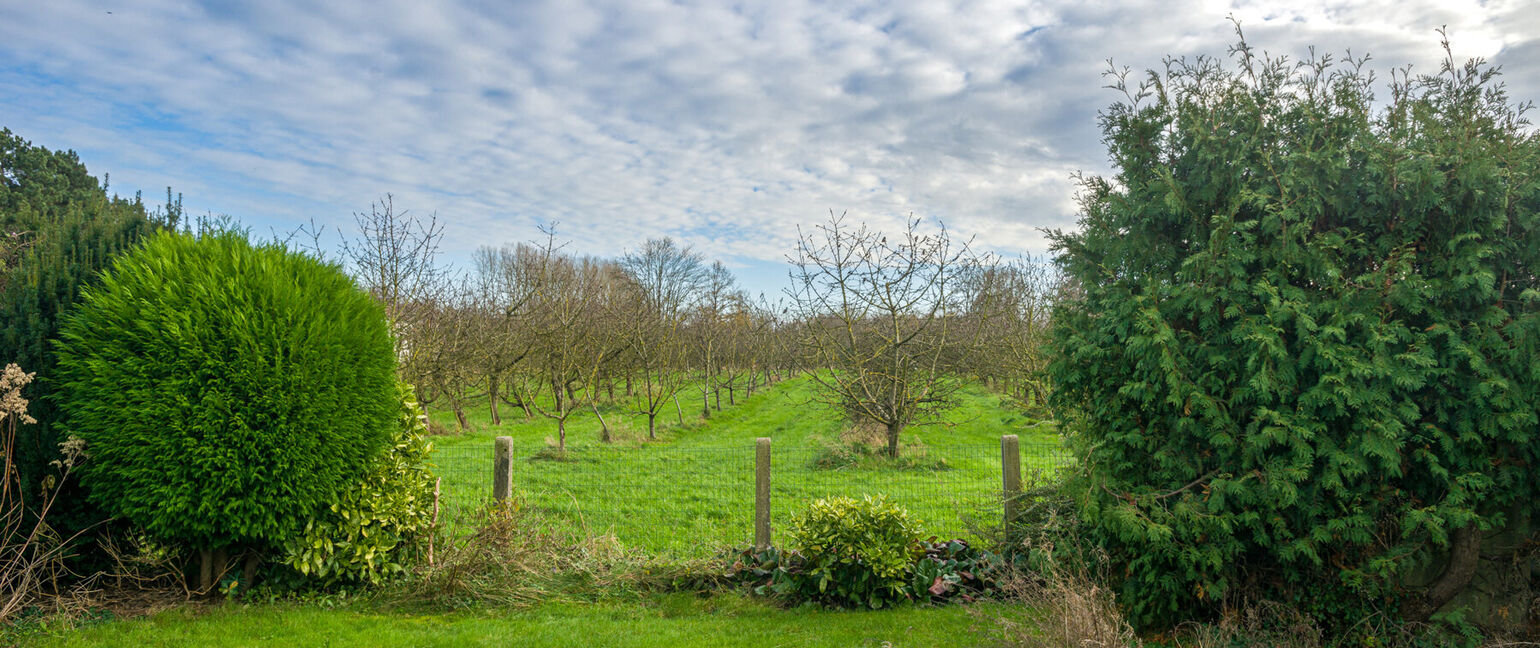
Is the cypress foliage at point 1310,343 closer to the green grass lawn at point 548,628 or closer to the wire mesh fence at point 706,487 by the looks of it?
the green grass lawn at point 548,628

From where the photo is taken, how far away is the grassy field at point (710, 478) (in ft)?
26.9

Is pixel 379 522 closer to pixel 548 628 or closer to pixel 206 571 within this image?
pixel 206 571

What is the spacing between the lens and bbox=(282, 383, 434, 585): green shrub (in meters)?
5.49

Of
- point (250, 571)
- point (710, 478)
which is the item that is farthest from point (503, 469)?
point (710, 478)

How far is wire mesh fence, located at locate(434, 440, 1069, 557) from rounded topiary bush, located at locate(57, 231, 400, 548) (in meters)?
2.35

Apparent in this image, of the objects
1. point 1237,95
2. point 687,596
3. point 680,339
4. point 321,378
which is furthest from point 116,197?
point 680,339

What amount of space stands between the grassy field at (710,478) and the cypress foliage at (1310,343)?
99.7 inches

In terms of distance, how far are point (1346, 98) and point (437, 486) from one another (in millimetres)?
7157

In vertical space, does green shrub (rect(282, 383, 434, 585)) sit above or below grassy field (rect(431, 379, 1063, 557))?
above

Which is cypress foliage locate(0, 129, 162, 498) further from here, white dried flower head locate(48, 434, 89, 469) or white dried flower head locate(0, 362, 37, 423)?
white dried flower head locate(0, 362, 37, 423)

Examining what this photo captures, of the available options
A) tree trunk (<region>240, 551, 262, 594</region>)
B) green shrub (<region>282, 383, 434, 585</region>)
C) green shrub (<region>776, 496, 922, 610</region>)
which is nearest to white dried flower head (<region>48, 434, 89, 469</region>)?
tree trunk (<region>240, 551, 262, 594</region>)

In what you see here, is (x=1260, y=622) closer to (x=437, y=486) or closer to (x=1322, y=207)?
(x=1322, y=207)

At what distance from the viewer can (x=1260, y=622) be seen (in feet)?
14.1

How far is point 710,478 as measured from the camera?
10.7 meters
